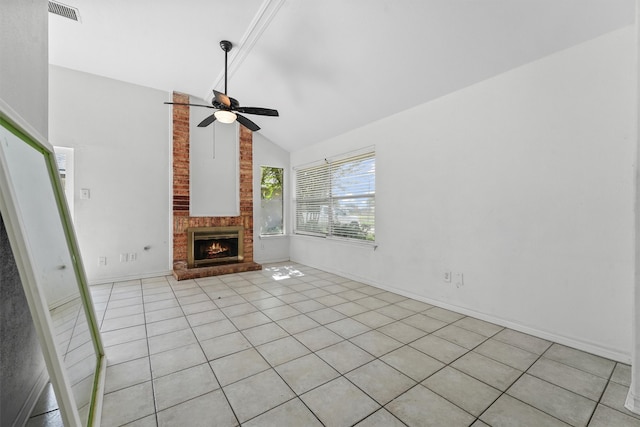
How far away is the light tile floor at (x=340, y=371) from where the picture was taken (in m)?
1.53

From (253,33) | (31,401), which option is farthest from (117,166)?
(31,401)

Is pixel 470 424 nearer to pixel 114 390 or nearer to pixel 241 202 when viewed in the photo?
pixel 114 390

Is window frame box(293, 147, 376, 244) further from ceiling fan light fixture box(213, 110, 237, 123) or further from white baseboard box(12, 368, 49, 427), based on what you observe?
white baseboard box(12, 368, 49, 427)

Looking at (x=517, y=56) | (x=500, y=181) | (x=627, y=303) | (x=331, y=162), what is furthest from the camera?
(x=331, y=162)

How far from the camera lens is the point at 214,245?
17.3 feet

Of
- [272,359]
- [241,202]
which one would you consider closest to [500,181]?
[272,359]

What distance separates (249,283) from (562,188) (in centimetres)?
402

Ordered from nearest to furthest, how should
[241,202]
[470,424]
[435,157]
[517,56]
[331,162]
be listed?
[470,424] < [517,56] < [435,157] < [331,162] < [241,202]

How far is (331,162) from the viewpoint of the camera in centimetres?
499

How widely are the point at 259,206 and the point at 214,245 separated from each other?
1.23 m

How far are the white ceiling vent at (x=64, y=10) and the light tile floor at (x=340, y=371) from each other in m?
3.33

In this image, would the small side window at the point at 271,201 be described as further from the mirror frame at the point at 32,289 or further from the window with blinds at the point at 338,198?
the mirror frame at the point at 32,289

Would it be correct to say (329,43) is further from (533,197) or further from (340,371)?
(340,371)

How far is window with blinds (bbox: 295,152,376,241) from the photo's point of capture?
169 inches
